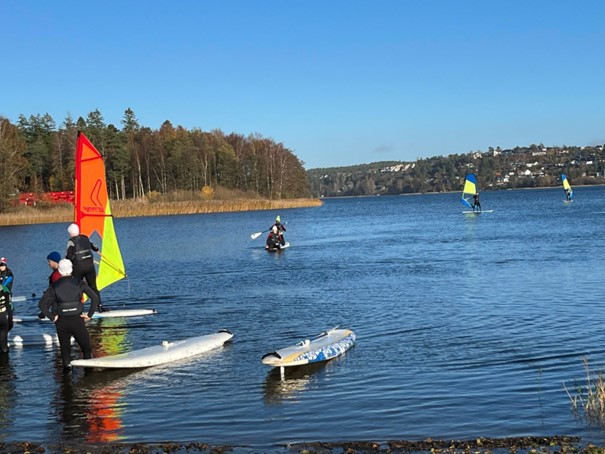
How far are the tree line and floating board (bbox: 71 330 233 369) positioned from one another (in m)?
68.3

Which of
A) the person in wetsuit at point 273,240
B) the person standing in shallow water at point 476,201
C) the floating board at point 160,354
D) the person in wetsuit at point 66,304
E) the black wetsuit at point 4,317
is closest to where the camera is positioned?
the person in wetsuit at point 66,304

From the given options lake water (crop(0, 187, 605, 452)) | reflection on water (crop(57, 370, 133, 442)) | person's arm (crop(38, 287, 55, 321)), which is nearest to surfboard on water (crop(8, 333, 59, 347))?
lake water (crop(0, 187, 605, 452))

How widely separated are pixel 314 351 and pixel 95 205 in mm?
6989

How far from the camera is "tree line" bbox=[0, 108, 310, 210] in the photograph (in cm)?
8644

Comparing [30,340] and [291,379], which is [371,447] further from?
[30,340]

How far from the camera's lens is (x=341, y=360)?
11.3 m

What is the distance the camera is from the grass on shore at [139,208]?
5912 centimetres

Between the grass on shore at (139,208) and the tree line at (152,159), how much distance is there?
30.4 ft

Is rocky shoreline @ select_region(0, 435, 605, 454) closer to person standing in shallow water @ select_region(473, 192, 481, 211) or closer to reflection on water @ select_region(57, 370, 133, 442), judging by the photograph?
reflection on water @ select_region(57, 370, 133, 442)

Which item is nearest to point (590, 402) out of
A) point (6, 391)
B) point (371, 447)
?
point (371, 447)

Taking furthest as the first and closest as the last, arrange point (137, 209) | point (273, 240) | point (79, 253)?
point (137, 209), point (273, 240), point (79, 253)

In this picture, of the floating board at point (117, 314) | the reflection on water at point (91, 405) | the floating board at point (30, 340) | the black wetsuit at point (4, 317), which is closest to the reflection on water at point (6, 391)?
the black wetsuit at point (4, 317)

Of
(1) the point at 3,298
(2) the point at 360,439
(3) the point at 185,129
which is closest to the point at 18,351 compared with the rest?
(1) the point at 3,298

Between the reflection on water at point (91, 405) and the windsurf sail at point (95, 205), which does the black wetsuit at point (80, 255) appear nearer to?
the windsurf sail at point (95, 205)
